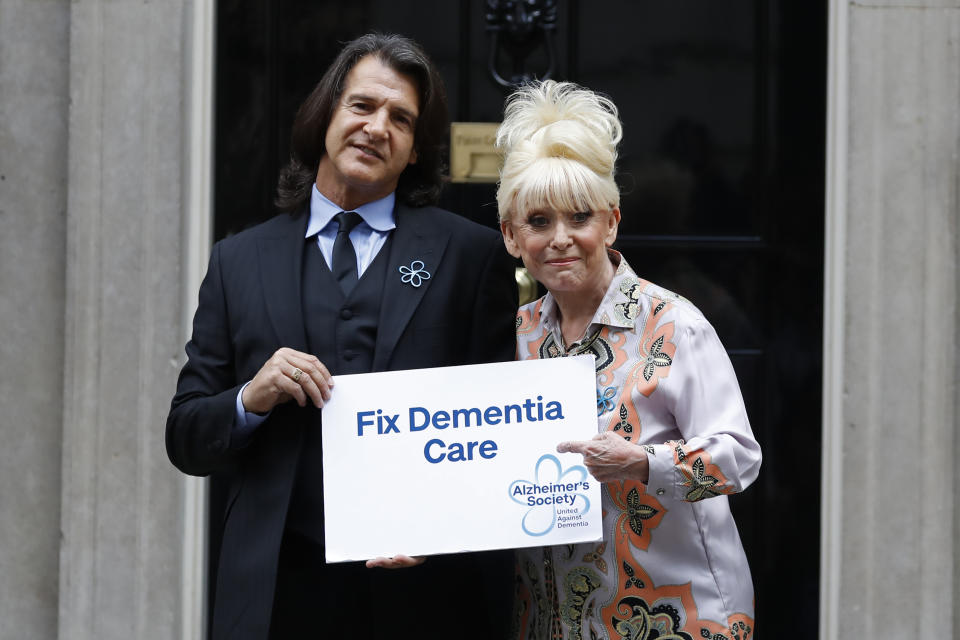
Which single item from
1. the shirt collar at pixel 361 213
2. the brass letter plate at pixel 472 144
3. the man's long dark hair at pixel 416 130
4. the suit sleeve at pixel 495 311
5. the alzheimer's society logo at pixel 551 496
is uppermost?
the brass letter plate at pixel 472 144

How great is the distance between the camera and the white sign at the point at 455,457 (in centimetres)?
188

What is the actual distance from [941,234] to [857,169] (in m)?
0.30

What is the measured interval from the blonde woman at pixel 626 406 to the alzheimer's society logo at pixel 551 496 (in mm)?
A: 53

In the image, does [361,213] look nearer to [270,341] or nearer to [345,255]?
[345,255]

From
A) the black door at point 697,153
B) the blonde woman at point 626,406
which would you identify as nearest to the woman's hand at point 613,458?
the blonde woman at point 626,406

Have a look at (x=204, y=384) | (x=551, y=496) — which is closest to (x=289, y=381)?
(x=204, y=384)

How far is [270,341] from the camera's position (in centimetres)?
196

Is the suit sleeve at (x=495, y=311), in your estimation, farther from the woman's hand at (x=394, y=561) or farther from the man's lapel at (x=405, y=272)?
the woman's hand at (x=394, y=561)

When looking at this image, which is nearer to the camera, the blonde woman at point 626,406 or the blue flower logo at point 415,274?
the blonde woman at point 626,406

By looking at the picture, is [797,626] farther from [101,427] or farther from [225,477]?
[101,427]

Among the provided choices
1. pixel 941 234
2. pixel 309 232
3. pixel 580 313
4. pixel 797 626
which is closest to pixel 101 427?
pixel 309 232

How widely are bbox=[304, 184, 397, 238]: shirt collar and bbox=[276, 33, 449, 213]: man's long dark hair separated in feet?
0.12

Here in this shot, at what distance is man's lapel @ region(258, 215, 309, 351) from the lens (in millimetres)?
1953

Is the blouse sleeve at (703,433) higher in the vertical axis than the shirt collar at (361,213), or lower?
lower
